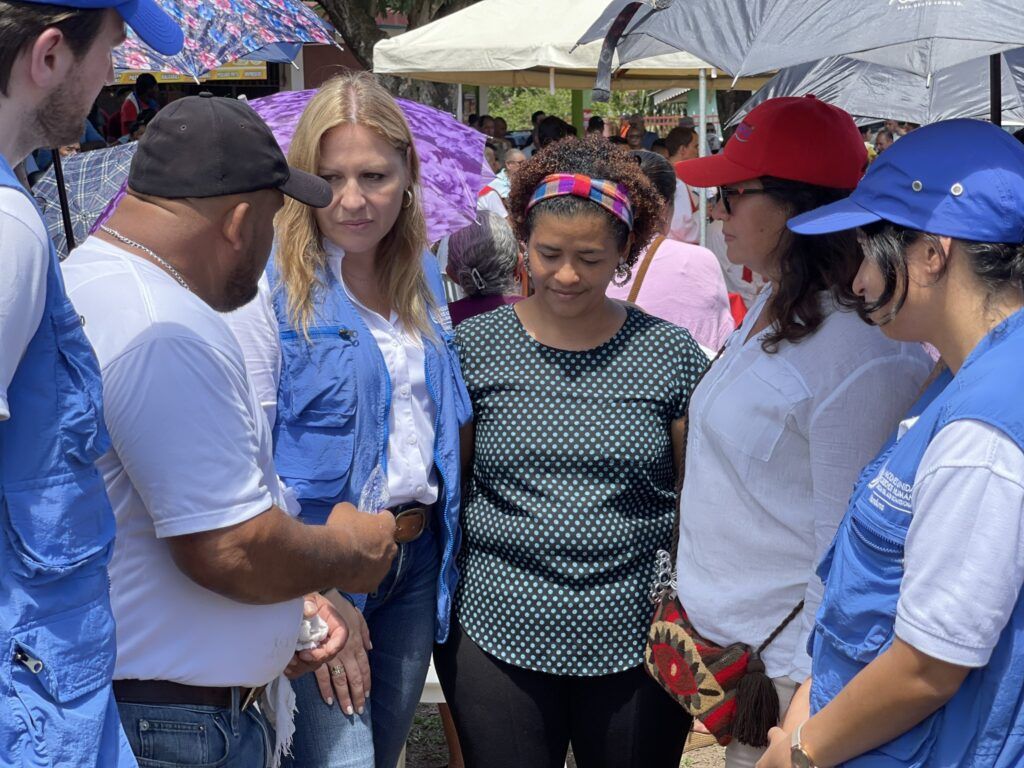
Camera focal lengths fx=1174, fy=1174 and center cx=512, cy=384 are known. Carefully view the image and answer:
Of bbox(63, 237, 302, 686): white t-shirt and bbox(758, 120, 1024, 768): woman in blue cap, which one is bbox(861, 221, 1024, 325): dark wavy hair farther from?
bbox(63, 237, 302, 686): white t-shirt

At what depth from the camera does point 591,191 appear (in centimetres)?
283

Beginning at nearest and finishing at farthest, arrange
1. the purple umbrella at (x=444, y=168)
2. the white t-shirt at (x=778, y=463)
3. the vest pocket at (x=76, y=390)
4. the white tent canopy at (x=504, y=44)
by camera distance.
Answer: the vest pocket at (x=76, y=390) < the white t-shirt at (x=778, y=463) < the purple umbrella at (x=444, y=168) < the white tent canopy at (x=504, y=44)

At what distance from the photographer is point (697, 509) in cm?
251

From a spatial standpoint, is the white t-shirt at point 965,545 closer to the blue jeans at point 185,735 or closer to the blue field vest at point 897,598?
the blue field vest at point 897,598

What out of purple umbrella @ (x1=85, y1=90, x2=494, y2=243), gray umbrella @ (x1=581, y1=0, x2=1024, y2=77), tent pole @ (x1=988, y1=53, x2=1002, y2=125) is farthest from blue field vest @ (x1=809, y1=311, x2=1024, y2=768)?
purple umbrella @ (x1=85, y1=90, x2=494, y2=243)

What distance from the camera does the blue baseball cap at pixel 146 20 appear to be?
1.53 meters

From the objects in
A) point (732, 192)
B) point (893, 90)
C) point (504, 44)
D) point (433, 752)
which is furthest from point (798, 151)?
point (504, 44)

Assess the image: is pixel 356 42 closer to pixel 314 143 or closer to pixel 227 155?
pixel 314 143

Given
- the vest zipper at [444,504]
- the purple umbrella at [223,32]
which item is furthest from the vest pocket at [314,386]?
the purple umbrella at [223,32]

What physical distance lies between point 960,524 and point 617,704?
4.44 ft

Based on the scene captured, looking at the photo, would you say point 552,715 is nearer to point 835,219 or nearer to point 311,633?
point 311,633

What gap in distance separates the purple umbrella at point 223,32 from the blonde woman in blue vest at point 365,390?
1.44 m

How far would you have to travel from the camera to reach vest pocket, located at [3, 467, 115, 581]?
1444mm

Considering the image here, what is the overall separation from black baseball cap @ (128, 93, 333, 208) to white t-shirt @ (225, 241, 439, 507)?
0.58 metres
